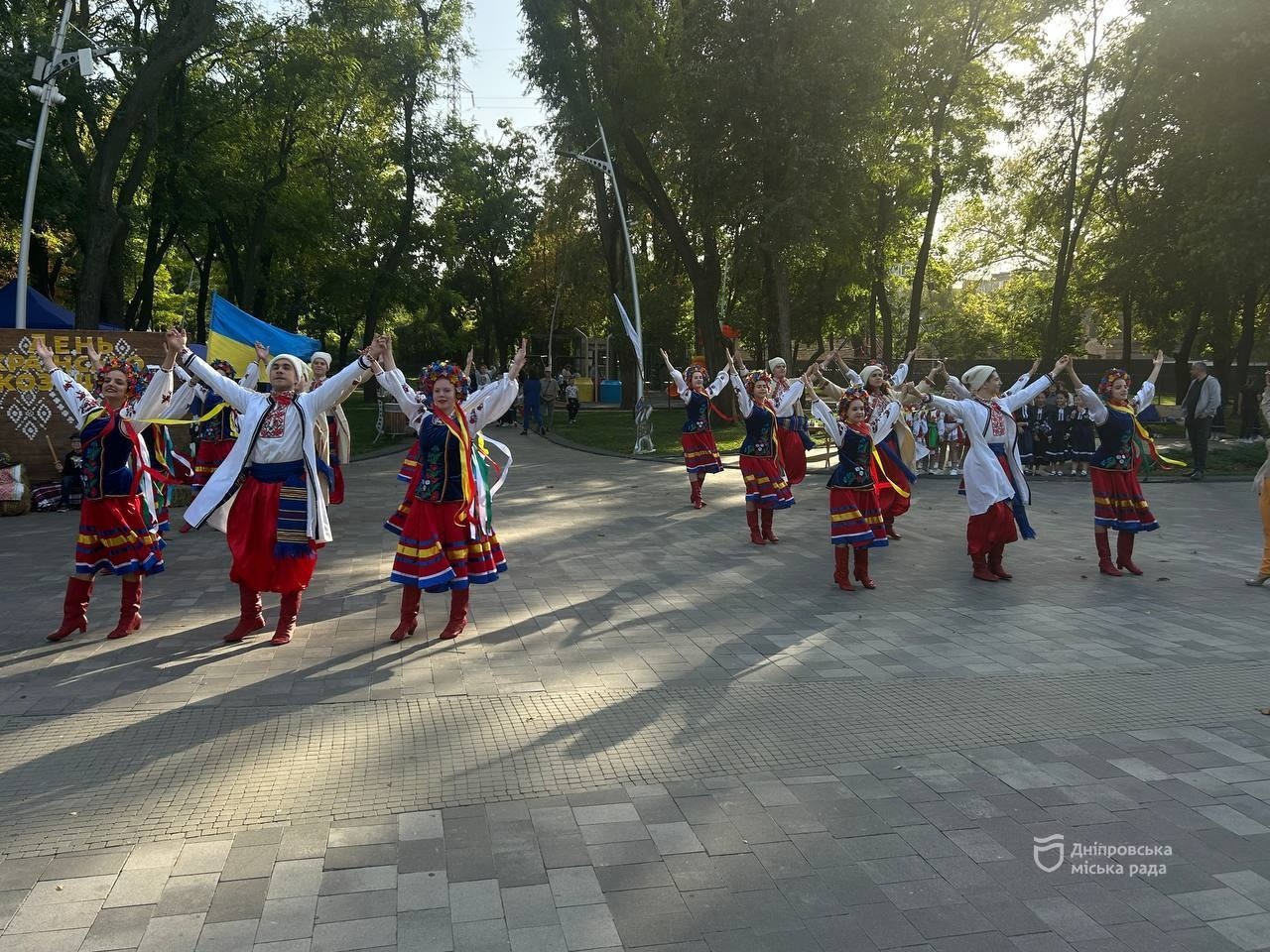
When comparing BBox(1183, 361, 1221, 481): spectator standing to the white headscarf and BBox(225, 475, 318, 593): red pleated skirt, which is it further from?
BBox(225, 475, 318, 593): red pleated skirt

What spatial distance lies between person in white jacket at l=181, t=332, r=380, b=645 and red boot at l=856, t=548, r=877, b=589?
4.64 meters

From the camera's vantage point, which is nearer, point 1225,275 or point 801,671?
point 801,671

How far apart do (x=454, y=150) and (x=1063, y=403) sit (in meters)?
20.6

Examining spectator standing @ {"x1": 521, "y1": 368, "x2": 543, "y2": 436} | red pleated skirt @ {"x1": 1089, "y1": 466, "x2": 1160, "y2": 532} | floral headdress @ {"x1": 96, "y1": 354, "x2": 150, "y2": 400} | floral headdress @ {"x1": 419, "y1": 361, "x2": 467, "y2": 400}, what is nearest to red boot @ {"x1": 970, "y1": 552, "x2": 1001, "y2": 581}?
red pleated skirt @ {"x1": 1089, "y1": 466, "x2": 1160, "y2": 532}

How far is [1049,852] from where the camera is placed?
12.3 ft

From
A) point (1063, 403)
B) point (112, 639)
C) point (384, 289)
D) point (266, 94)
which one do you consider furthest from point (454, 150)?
point (112, 639)

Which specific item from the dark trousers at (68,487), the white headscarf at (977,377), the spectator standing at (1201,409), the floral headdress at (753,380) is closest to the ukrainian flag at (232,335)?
the dark trousers at (68,487)

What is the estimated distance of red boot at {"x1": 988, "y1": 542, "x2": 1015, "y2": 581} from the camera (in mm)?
9016

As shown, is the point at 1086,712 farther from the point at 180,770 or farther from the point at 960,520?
the point at 960,520

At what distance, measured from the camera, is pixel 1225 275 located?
2203 cm

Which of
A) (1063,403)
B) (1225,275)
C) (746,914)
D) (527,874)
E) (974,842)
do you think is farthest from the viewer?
(1225,275)

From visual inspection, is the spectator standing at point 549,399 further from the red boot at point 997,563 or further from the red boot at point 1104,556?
the red boot at point 1104,556

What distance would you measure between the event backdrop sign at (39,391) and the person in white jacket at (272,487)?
8310 millimetres

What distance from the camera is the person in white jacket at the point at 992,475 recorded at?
8859 millimetres
